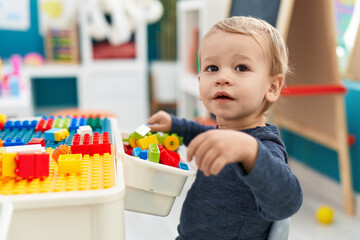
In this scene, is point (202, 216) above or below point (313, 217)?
above

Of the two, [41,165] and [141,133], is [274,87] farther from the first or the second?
[41,165]

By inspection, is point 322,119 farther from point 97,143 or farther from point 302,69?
point 97,143

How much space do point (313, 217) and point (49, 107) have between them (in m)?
2.61

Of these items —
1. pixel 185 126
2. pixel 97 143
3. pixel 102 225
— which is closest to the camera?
pixel 102 225

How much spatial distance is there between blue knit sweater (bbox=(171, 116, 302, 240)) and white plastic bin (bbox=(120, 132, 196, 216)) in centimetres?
6

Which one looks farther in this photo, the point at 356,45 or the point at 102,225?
the point at 356,45

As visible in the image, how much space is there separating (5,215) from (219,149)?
272 mm

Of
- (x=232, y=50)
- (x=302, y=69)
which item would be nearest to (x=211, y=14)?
(x=302, y=69)

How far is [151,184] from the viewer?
2.26ft

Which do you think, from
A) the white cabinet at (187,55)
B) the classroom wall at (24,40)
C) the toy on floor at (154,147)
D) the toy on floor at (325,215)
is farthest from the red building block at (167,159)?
the classroom wall at (24,40)

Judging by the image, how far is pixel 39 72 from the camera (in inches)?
122

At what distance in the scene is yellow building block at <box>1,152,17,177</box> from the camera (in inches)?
22.2

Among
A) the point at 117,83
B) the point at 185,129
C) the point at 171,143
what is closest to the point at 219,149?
the point at 171,143

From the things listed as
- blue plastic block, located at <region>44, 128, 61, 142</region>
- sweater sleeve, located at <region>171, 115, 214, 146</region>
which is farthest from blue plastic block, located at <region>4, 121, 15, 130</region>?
sweater sleeve, located at <region>171, 115, 214, 146</region>
